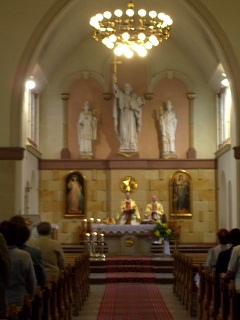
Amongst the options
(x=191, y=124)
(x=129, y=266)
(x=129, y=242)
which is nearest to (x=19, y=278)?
(x=129, y=266)

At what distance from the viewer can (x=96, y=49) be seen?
81.9 feet

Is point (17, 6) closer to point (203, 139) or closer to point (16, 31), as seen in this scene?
point (16, 31)

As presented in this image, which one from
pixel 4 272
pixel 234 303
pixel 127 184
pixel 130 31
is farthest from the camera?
pixel 127 184

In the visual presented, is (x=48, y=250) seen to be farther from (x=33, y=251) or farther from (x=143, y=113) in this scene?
(x=143, y=113)

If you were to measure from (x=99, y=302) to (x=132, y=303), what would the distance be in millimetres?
743

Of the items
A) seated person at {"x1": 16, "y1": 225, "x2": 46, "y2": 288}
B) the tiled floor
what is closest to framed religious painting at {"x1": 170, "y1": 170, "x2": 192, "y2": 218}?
the tiled floor

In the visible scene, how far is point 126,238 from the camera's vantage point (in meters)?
20.8

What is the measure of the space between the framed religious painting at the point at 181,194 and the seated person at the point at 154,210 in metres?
0.95

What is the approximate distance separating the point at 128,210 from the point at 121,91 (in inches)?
168

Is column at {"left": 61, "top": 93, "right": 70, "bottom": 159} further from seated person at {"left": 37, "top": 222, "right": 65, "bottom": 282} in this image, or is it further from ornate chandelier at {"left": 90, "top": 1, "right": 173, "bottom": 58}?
seated person at {"left": 37, "top": 222, "right": 65, "bottom": 282}

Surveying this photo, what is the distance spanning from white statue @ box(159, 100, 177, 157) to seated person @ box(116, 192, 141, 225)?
7.75 feet

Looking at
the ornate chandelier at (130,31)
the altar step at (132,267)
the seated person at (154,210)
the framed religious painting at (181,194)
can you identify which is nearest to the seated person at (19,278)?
the altar step at (132,267)

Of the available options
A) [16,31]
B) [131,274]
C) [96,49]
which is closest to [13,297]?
[131,274]

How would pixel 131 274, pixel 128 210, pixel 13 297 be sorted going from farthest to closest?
pixel 128 210 < pixel 131 274 < pixel 13 297
